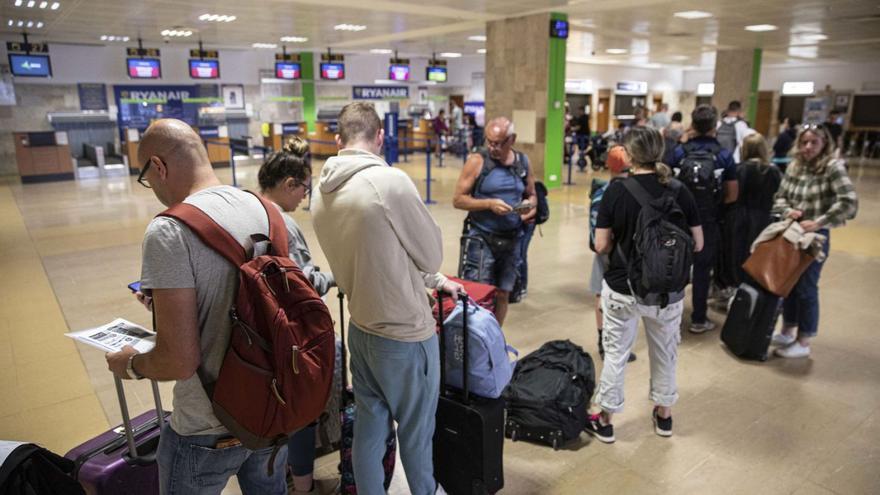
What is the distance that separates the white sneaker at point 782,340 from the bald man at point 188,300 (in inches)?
153

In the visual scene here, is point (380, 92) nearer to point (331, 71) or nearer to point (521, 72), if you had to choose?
point (331, 71)

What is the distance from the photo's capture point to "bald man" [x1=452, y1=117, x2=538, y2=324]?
370cm

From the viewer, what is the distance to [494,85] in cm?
1148

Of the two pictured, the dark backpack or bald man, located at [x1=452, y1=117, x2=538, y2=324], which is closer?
bald man, located at [x1=452, y1=117, x2=538, y2=324]

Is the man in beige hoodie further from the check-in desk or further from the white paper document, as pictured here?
the check-in desk

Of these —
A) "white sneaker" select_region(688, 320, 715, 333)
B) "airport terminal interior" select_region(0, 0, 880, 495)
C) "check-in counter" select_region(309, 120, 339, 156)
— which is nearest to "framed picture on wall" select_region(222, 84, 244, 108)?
"airport terminal interior" select_region(0, 0, 880, 495)

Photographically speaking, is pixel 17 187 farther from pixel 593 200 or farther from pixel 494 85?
pixel 593 200

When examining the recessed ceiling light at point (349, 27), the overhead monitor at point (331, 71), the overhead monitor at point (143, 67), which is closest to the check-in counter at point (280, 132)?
the overhead monitor at point (331, 71)

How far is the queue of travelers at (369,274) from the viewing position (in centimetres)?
145

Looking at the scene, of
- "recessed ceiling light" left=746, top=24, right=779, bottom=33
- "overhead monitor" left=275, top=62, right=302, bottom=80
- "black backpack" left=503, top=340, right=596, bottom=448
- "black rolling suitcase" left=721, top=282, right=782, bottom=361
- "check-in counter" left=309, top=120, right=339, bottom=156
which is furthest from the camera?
"check-in counter" left=309, top=120, right=339, bottom=156

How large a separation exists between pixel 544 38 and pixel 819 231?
24.9 ft

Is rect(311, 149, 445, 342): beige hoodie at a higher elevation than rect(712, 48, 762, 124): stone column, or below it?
below

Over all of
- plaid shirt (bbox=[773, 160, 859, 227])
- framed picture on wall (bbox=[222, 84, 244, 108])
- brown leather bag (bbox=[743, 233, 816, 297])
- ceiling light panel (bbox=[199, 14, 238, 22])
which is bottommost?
brown leather bag (bbox=[743, 233, 816, 297])

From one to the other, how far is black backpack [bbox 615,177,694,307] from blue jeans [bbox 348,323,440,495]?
45.7 inches
